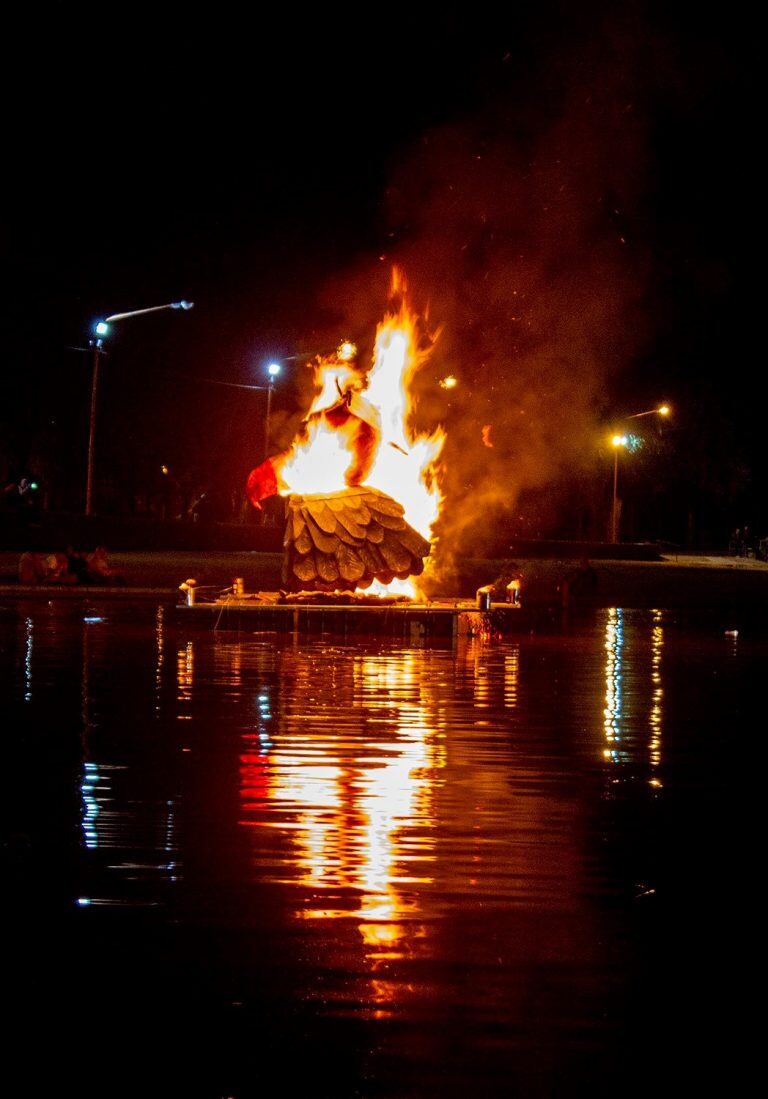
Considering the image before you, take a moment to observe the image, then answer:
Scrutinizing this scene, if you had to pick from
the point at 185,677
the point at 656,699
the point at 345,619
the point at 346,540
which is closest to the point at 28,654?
the point at 185,677

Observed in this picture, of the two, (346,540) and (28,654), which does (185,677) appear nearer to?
(28,654)

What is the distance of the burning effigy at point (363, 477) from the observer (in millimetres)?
18703

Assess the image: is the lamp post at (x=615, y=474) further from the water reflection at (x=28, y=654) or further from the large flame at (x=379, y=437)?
the water reflection at (x=28, y=654)

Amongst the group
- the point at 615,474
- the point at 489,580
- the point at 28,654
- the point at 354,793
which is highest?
the point at 615,474

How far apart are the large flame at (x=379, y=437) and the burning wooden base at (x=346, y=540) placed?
0.62 metres

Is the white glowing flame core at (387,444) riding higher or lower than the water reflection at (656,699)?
higher

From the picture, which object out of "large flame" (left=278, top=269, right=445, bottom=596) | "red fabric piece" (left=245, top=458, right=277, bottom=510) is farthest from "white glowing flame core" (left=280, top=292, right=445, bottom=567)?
"red fabric piece" (left=245, top=458, right=277, bottom=510)

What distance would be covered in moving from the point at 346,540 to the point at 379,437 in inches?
62.1

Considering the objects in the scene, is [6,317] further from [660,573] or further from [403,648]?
[403,648]

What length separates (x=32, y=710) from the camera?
10.9m

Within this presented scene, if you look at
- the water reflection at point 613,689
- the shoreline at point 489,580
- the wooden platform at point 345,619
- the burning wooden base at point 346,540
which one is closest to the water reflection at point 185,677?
the wooden platform at point 345,619

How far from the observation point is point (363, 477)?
19594 mm

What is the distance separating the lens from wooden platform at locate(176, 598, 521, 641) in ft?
58.5

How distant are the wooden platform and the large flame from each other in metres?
1.36
